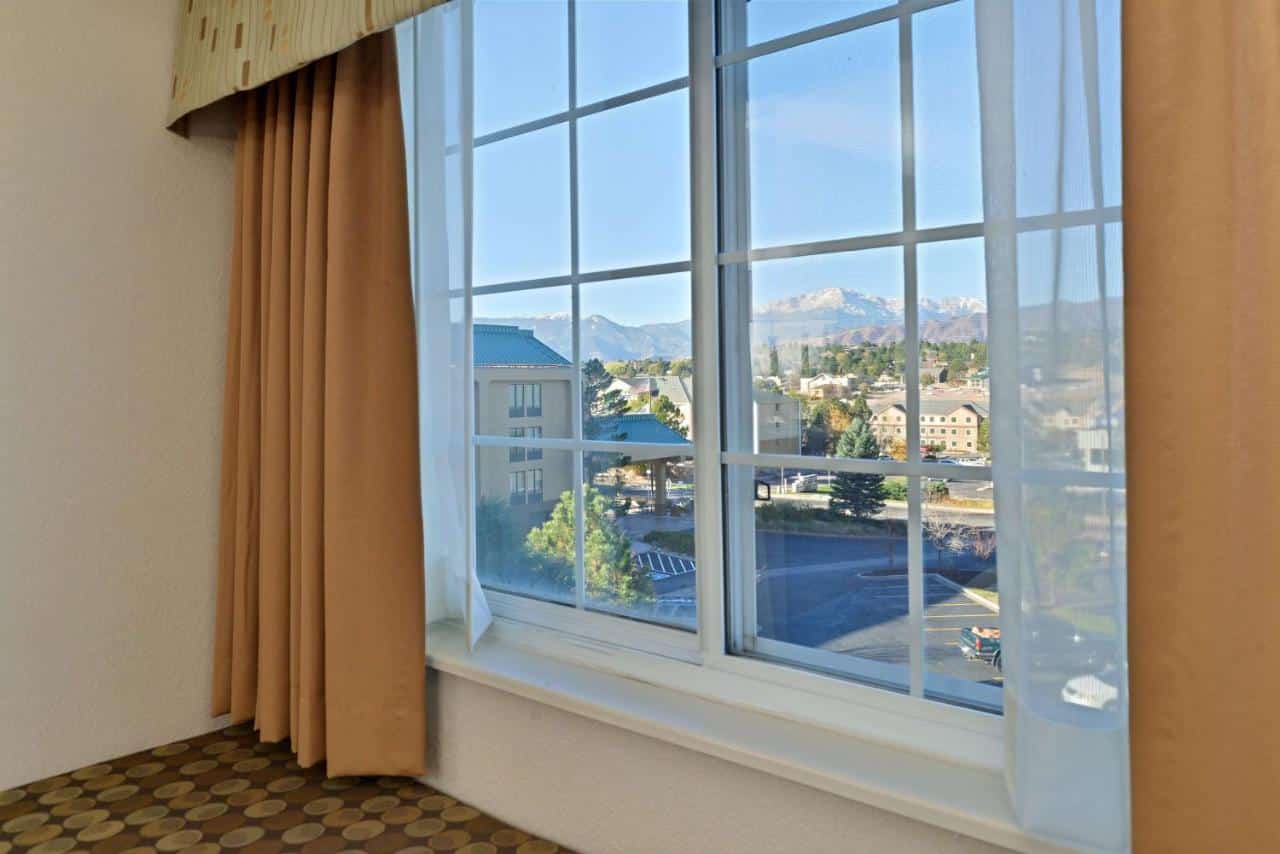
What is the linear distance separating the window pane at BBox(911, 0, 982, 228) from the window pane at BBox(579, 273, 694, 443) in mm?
464

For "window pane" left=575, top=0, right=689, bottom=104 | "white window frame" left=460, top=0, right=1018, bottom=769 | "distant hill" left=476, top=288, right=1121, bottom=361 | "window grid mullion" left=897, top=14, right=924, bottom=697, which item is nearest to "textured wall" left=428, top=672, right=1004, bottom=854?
"white window frame" left=460, top=0, right=1018, bottom=769

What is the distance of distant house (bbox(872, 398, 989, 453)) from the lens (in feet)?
3.93

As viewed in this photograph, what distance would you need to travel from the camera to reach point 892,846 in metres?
1.09

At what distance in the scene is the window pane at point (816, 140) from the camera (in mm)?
1280

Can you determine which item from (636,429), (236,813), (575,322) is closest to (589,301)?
(575,322)

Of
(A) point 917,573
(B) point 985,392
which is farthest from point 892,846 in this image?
(B) point 985,392

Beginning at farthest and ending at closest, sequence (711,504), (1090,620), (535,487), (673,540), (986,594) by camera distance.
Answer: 1. (535,487)
2. (673,540)
3. (711,504)
4. (986,594)
5. (1090,620)

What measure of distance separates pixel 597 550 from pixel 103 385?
3.74 ft

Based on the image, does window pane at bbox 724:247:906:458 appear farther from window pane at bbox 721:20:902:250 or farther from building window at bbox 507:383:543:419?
building window at bbox 507:383:543:419

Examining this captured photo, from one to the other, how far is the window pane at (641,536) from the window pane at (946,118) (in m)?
0.61

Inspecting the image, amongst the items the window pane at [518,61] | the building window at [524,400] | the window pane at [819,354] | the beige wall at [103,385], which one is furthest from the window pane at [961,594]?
the beige wall at [103,385]

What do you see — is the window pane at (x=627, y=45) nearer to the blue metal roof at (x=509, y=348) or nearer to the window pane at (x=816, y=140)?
the window pane at (x=816, y=140)

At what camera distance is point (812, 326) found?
1.35 m

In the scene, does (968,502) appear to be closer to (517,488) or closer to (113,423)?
(517,488)
